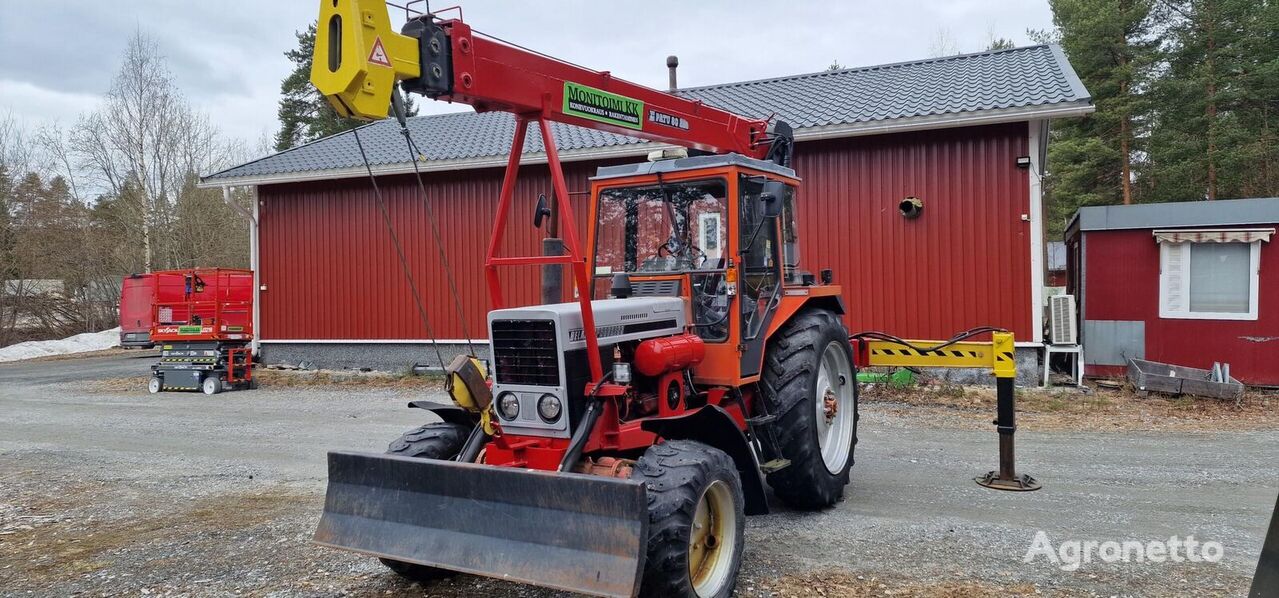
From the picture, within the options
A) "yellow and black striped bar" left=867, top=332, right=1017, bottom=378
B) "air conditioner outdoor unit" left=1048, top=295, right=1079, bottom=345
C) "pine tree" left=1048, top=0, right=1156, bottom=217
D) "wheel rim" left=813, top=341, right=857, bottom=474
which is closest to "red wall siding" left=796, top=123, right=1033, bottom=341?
"air conditioner outdoor unit" left=1048, top=295, right=1079, bottom=345

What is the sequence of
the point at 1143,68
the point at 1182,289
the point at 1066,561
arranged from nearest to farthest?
the point at 1066,561
the point at 1182,289
the point at 1143,68

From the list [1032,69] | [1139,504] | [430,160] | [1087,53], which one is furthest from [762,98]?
[1087,53]

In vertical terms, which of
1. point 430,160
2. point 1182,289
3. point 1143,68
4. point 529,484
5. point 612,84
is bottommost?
point 529,484

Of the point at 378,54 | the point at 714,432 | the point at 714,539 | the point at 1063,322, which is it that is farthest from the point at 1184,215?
the point at 378,54

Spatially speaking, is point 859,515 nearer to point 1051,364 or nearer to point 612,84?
point 612,84

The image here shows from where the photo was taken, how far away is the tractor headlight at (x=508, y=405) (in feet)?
13.2

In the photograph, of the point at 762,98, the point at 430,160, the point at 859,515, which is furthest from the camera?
the point at 762,98

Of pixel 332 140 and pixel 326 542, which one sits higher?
pixel 332 140

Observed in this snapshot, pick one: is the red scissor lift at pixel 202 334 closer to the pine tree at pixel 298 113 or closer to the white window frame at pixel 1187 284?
the white window frame at pixel 1187 284

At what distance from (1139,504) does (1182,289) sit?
6.50m

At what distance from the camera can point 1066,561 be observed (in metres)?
4.29

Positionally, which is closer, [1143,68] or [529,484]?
[529,484]

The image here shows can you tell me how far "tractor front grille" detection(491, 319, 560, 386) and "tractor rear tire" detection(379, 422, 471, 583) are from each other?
0.52m

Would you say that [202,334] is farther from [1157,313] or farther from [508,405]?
[1157,313]
